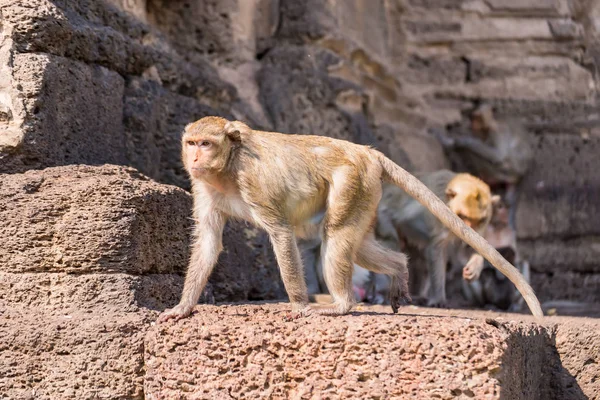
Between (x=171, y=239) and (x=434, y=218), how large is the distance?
10.7 ft

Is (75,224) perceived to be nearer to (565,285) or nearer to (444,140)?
(444,140)

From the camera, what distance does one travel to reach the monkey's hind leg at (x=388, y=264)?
197 inches

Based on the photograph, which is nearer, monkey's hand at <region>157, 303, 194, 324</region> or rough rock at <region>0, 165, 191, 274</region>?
monkey's hand at <region>157, 303, 194, 324</region>

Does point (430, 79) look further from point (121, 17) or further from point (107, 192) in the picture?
point (107, 192)

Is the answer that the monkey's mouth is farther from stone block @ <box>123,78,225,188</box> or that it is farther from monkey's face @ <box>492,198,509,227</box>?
monkey's face @ <box>492,198,509,227</box>

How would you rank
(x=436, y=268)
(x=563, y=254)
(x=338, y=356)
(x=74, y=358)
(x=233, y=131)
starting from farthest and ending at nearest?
(x=563, y=254)
(x=436, y=268)
(x=233, y=131)
(x=74, y=358)
(x=338, y=356)

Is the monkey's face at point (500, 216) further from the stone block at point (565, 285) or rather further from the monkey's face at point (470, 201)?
the stone block at point (565, 285)

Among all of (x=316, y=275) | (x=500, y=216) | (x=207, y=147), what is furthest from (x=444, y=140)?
(x=207, y=147)

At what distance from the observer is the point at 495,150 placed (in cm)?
1011

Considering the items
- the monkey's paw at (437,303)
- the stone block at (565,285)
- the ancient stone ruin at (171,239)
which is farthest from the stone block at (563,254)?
the monkey's paw at (437,303)

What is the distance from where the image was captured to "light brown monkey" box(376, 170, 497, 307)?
745 centimetres

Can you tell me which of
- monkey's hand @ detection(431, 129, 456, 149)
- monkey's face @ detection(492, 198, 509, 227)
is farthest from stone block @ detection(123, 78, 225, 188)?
monkey's hand @ detection(431, 129, 456, 149)

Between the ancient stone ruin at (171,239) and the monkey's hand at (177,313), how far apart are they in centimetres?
7

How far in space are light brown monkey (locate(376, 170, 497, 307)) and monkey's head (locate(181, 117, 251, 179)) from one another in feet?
10.7
